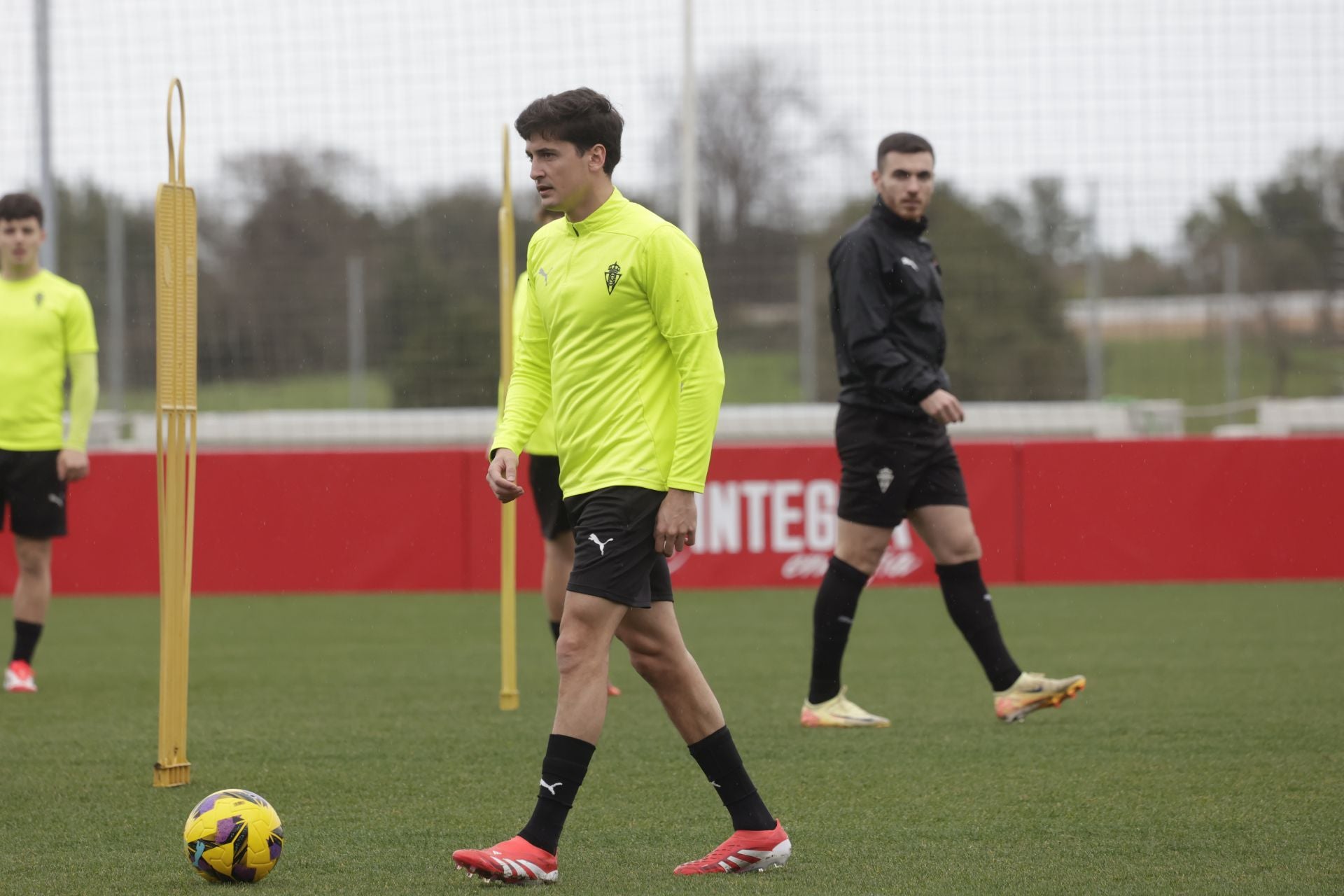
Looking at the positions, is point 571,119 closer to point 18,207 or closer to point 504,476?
point 504,476

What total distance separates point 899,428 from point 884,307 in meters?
0.44

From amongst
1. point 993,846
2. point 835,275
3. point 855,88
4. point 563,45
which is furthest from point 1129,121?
point 993,846

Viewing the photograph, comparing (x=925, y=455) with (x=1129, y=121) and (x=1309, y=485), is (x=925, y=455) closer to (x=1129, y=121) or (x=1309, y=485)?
(x=1309, y=485)

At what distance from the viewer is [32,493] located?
7133 mm

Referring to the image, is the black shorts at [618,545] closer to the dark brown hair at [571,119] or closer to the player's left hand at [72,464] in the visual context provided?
the dark brown hair at [571,119]

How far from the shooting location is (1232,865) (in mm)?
3855

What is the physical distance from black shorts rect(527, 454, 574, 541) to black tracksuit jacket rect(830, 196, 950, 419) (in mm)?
1255

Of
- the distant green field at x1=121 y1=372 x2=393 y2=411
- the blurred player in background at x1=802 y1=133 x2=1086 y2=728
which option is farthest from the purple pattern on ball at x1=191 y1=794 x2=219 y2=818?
the distant green field at x1=121 y1=372 x2=393 y2=411

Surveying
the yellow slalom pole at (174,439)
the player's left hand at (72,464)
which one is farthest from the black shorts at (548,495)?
the player's left hand at (72,464)

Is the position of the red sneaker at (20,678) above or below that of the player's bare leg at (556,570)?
below

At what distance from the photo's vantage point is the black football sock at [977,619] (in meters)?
5.82

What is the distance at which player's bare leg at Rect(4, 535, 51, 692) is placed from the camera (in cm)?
720

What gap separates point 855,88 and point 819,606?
6796 mm

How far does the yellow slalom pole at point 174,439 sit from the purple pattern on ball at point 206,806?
1100 mm
